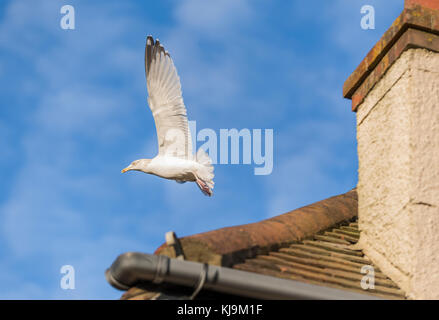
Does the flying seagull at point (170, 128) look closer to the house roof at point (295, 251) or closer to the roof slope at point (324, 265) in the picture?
the house roof at point (295, 251)

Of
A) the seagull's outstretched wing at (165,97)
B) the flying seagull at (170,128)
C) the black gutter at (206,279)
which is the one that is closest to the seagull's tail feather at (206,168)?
the flying seagull at (170,128)

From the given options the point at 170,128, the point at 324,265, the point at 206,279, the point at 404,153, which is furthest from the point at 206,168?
the point at 206,279

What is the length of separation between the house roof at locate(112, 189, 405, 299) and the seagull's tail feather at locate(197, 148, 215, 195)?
340cm

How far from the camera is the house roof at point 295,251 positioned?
10.5 feet

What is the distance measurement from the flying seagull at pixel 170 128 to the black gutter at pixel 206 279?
194 inches

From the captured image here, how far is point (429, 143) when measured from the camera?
3.63 metres

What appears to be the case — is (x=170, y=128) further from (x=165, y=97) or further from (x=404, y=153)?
(x=404, y=153)

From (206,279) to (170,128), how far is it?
205 inches

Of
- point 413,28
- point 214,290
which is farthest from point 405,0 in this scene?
point 214,290

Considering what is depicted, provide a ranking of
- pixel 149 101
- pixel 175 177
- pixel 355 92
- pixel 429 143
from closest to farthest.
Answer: pixel 429 143, pixel 355 92, pixel 149 101, pixel 175 177

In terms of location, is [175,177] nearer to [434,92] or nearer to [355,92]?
[355,92]

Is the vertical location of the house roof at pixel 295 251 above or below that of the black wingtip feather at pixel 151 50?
below

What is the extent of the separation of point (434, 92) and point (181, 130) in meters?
4.44

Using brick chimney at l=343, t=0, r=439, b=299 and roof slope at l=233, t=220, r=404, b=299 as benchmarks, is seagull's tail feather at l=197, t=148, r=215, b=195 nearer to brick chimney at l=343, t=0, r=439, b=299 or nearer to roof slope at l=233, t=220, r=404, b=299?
roof slope at l=233, t=220, r=404, b=299
